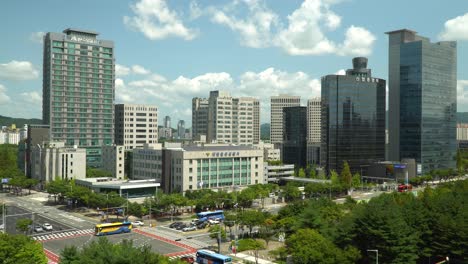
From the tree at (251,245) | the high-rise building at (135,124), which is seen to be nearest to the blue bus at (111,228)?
the tree at (251,245)

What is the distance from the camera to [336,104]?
16038 centimetres

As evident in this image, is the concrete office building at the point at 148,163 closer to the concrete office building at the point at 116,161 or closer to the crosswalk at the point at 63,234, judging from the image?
the concrete office building at the point at 116,161

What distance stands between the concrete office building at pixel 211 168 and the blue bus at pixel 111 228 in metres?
31.7

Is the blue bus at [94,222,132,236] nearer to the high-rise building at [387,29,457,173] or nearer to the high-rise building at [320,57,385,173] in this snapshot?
the high-rise building at [320,57,385,173]

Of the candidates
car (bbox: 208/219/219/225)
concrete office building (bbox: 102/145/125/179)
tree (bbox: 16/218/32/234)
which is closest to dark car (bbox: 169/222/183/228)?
car (bbox: 208/219/219/225)

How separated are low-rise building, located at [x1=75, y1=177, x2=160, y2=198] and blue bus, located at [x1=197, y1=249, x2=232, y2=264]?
51.2 m

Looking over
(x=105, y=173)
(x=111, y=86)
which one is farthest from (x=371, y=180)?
(x=111, y=86)

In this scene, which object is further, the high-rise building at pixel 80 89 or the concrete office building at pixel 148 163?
the high-rise building at pixel 80 89

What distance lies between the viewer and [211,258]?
192 ft

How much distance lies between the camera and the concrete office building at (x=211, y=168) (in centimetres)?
11325

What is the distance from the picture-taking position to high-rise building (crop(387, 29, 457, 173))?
17650 centimetres

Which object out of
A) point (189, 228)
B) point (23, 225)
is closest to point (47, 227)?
point (23, 225)

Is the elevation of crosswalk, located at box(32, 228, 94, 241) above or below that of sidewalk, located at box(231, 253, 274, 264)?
below

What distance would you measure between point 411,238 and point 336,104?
10889 centimetres
